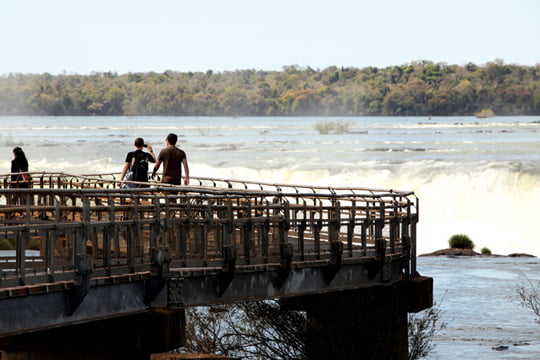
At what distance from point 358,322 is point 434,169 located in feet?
295

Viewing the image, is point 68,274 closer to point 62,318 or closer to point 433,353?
point 62,318

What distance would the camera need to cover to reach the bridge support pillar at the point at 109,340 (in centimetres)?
1594

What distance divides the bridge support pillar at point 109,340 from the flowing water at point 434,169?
798 inches

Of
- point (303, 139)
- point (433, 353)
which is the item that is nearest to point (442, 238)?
point (433, 353)

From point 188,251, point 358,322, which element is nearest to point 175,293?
point 188,251

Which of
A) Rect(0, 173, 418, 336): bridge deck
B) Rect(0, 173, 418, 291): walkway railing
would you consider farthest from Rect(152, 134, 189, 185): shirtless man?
Rect(0, 173, 418, 336): bridge deck

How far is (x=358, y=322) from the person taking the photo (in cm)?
2166

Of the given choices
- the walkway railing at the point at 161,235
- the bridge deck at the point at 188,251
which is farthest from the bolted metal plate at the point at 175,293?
the walkway railing at the point at 161,235

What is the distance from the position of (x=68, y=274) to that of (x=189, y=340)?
10.1m

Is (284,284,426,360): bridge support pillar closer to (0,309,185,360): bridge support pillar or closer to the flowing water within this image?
(0,309,185,360): bridge support pillar

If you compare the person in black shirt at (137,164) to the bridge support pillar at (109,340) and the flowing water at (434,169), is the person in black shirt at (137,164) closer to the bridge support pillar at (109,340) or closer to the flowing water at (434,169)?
the bridge support pillar at (109,340)

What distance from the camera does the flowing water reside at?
48.0 metres

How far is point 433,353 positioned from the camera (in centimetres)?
3525

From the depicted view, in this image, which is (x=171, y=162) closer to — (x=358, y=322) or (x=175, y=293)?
(x=358, y=322)
